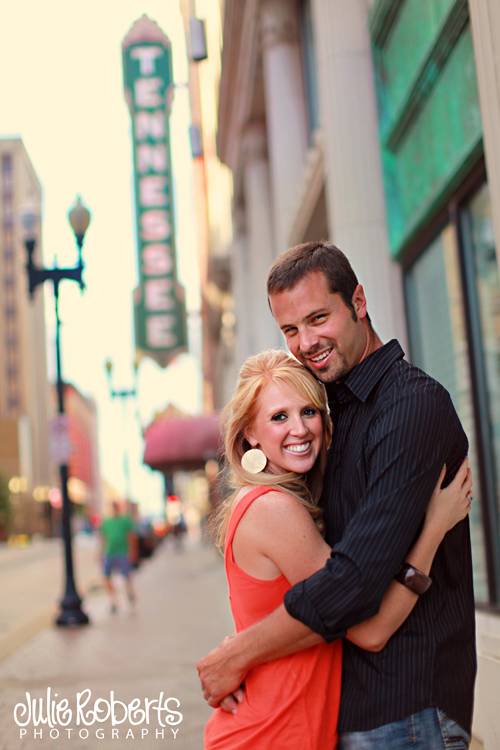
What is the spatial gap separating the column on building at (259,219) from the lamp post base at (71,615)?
753 cm

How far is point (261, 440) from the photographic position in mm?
2701

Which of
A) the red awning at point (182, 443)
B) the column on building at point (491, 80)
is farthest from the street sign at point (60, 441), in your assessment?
the column on building at point (491, 80)

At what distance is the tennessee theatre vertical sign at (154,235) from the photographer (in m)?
33.6

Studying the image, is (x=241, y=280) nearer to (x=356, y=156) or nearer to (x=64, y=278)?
(x=64, y=278)

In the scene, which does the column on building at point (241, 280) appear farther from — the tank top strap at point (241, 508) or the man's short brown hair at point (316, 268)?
the tank top strap at point (241, 508)

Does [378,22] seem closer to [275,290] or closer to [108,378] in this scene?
[275,290]

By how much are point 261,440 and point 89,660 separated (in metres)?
8.20

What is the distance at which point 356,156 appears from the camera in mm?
10133

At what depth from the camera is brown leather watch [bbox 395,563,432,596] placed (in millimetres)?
2342

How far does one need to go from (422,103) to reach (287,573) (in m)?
7.25

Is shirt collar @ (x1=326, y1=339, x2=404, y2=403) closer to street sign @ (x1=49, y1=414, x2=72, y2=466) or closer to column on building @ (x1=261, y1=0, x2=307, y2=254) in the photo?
street sign @ (x1=49, y1=414, x2=72, y2=466)

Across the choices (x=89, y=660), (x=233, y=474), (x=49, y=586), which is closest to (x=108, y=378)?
(x=49, y=586)

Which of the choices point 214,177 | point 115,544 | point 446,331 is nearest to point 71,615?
point 115,544

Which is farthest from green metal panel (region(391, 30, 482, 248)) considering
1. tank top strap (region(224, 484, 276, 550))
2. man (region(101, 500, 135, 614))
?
man (region(101, 500, 135, 614))
